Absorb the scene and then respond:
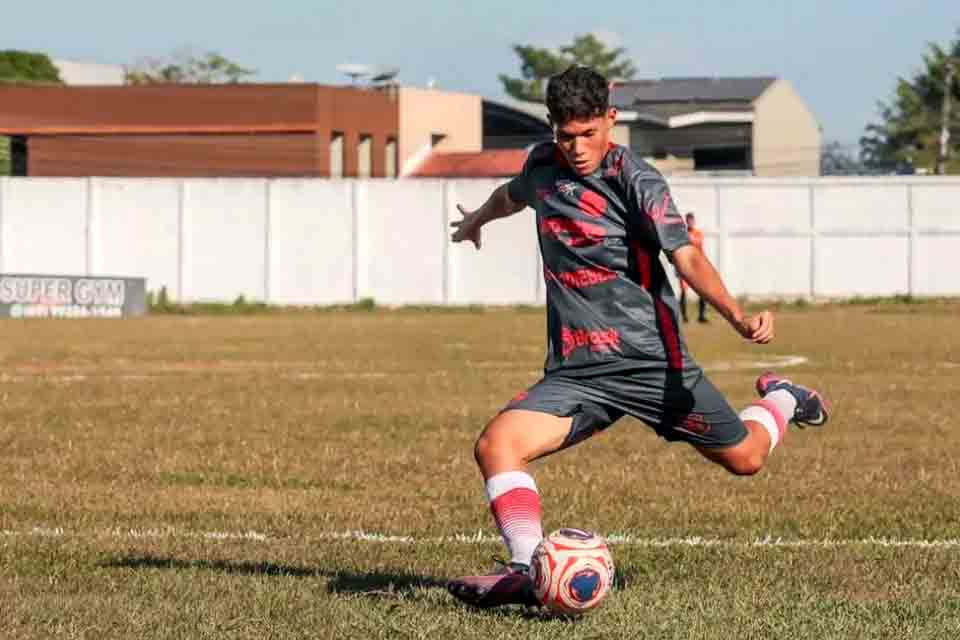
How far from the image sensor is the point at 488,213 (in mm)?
8344

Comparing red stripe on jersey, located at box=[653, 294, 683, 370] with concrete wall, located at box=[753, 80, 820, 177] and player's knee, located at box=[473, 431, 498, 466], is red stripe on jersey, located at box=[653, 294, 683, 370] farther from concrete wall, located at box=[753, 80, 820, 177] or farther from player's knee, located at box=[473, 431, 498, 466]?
concrete wall, located at box=[753, 80, 820, 177]

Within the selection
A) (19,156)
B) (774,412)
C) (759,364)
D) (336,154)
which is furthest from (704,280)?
(19,156)

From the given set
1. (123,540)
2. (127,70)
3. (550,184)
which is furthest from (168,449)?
(127,70)

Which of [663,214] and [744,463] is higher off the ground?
[663,214]

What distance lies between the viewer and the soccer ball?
695 centimetres

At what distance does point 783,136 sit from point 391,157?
854 inches

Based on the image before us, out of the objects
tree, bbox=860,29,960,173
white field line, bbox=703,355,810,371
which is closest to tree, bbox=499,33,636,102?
tree, bbox=860,29,960,173

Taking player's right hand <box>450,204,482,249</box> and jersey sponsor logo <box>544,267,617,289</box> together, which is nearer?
jersey sponsor logo <box>544,267,617,289</box>

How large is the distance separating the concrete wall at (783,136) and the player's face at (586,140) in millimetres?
76466

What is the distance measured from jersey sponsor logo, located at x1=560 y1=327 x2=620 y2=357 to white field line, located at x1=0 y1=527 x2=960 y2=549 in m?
1.88

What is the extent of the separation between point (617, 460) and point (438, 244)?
37.7 meters

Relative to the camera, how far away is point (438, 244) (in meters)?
50.8

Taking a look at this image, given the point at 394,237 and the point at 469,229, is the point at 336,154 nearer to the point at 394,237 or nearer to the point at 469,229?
the point at 394,237

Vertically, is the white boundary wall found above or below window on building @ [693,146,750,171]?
below
